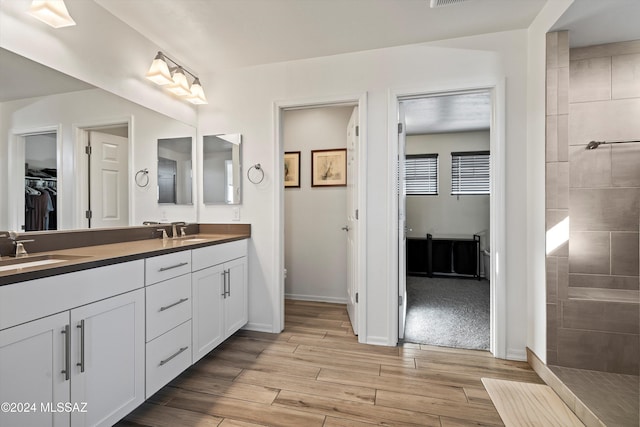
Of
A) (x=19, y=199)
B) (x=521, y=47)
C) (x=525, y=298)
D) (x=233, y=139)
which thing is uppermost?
(x=521, y=47)

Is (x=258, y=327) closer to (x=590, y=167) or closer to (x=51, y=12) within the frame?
(x=51, y=12)

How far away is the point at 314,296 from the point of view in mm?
3586

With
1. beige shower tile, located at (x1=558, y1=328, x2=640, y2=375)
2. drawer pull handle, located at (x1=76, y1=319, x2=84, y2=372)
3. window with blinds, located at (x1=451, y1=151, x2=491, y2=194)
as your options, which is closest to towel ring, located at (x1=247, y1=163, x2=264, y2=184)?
drawer pull handle, located at (x1=76, y1=319, x2=84, y2=372)

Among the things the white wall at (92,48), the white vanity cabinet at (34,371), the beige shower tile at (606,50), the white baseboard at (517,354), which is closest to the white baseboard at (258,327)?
the white vanity cabinet at (34,371)

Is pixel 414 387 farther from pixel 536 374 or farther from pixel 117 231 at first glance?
pixel 117 231

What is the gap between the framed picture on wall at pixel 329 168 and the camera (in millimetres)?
3514

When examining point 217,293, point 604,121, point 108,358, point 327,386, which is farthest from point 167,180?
point 604,121

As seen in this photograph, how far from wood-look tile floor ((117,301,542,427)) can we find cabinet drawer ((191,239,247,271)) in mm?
711

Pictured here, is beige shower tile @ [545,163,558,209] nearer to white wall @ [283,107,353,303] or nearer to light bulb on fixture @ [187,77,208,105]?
white wall @ [283,107,353,303]

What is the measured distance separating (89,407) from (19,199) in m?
1.12

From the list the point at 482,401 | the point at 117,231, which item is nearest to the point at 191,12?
the point at 117,231

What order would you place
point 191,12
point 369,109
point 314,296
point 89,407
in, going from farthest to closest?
point 314,296 → point 369,109 → point 191,12 → point 89,407

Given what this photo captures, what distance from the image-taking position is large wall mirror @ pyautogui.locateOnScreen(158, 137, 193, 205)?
2547 mm

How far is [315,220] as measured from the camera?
361 cm
